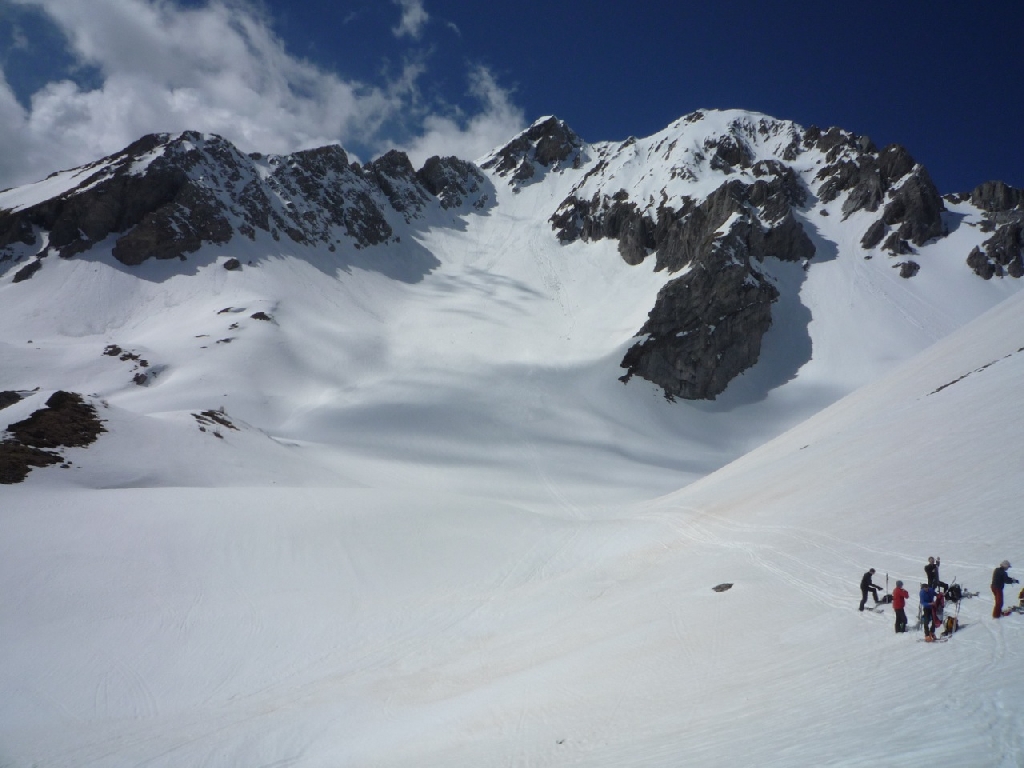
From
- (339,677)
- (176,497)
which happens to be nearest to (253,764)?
(339,677)

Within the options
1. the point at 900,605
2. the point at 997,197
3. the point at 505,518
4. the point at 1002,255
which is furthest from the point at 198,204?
the point at 997,197

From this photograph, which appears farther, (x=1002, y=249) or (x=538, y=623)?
(x=1002, y=249)

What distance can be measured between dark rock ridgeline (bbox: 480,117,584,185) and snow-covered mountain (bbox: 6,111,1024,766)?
71858mm

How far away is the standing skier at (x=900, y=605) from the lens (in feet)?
27.0

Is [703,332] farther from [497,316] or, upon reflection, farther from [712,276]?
[497,316]

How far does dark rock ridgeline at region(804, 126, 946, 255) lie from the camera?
86.7 meters

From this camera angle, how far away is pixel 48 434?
23.7 metres

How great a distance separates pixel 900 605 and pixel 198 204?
343ft

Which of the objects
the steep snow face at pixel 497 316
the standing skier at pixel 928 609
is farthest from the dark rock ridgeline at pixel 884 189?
the standing skier at pixel 928 609

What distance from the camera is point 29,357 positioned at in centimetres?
5684

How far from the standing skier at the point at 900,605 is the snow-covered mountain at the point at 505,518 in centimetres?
41

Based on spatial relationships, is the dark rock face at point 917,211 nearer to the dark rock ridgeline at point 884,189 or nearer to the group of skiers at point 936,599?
the dark rock ridgeline at point 884,189

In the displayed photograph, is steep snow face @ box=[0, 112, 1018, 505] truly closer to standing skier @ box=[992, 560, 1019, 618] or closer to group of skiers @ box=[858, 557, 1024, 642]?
group of skiers @ box=[858, 557, 1024, 642]

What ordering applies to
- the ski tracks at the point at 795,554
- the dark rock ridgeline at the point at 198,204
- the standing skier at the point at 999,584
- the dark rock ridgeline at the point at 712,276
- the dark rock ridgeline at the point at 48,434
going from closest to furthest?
the standing skier at the point at 999,584, the ski tracks at the point at 795,554, the dark rock ridgeline at the point at 48,434, the dark rock ridgeline at the point at 712,276, the dark rock ridgeline at the point at 198,204
